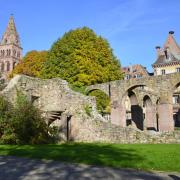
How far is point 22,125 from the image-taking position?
55.6 ft

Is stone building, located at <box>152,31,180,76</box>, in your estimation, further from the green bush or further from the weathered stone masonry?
the green bush

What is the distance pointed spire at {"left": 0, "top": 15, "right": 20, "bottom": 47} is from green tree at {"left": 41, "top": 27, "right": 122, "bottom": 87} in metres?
58.8

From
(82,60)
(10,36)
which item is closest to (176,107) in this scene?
(82,60)

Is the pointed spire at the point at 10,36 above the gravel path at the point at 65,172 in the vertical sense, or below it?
above

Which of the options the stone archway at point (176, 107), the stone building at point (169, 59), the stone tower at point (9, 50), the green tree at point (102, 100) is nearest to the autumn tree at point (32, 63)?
the green tree at point (102, 100)

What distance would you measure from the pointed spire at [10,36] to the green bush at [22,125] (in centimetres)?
7898

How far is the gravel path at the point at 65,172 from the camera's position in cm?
732

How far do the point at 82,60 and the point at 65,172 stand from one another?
2813cm

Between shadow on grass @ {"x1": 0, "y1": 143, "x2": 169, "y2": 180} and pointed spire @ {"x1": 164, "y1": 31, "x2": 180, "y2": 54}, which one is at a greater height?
pointed spire @ {"x1": 164, "y1": 31, "x2": 180, "y2": 54}

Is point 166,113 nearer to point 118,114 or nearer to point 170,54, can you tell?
Answer: point 118,114

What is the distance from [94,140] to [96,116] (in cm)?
145

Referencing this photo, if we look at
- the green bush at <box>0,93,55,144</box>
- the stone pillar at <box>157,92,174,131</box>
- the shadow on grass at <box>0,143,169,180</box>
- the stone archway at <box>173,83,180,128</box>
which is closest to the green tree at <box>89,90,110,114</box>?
the stone pillar at <box>157,92,174,131</box>

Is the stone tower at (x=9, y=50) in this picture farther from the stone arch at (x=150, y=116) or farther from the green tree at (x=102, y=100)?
the stone arch at (x=150, y=116)

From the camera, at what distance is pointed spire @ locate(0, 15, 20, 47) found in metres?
93.6
